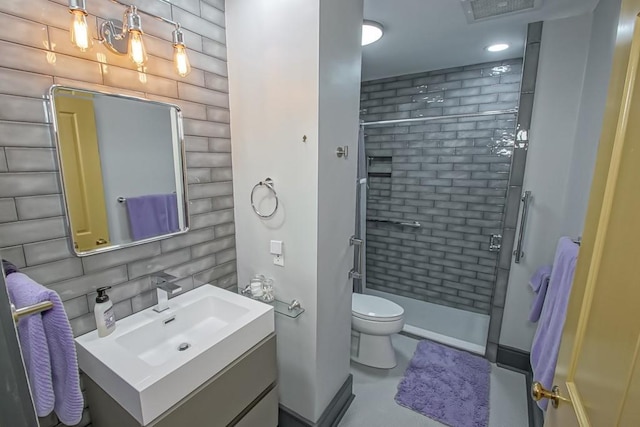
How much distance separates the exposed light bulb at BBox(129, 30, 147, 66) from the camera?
115cm

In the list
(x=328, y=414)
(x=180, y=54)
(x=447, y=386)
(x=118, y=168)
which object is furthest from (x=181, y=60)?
(x=447, y=386)

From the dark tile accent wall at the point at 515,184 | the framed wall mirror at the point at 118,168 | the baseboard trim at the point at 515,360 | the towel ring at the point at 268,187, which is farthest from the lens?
the baseboard trim at the point at 515,360

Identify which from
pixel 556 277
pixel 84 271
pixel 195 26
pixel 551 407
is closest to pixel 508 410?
pixel 556 277

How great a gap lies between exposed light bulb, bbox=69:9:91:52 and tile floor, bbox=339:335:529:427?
91.7 inches

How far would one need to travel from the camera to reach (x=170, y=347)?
1.30 m

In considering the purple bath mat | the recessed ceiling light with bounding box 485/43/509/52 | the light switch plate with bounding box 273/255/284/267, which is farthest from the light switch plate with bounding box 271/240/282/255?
the recessed ceiling light with bounding box 485/43/509/52

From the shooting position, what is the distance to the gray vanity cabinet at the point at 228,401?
1021mm

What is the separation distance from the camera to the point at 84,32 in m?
1.01

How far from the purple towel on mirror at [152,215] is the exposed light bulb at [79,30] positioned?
1.97 feet

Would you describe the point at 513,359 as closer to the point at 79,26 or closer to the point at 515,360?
the point at 515,360

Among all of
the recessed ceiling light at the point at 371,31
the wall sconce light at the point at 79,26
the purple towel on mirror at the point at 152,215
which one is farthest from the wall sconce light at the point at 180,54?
the recessed ceiling light at the point at 371,31

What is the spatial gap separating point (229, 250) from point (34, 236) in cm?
89

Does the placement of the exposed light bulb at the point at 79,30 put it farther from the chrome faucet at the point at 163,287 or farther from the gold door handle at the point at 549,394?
the gold door handle at the point at 549,394

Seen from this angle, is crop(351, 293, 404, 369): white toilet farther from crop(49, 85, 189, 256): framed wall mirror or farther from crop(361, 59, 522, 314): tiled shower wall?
crop(49, 85, 189, 256): framed wall mirror
